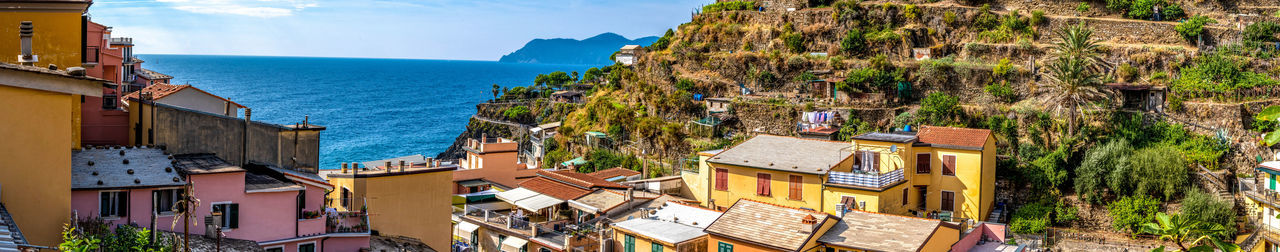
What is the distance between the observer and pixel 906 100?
153 ft

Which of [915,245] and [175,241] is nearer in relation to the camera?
[175,241]

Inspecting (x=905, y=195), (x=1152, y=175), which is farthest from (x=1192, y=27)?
(x=905, y=195)

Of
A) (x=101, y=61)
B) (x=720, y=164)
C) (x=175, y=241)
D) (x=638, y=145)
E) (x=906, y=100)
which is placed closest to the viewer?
(x=175, y=241)

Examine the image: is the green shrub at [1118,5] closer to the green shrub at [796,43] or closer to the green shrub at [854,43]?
the green shrub at [854,43]

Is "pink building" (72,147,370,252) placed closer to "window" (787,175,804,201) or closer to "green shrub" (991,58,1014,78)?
"window" (787,175,804,201)

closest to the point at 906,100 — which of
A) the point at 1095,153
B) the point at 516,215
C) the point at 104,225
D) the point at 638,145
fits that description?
the point at 1095,153

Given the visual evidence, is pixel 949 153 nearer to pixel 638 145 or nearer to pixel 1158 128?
pixel 1158 128

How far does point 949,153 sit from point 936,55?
13.9 metres

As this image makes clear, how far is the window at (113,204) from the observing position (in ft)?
49.6

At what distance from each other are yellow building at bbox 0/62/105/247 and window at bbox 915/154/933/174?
2919 centimetres

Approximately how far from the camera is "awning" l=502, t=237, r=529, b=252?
2886 centimetres

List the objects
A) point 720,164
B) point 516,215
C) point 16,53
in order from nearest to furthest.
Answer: point 16,53 < point 516,215 < point 720,164

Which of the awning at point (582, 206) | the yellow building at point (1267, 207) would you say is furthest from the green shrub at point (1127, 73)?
the awning at point (582, 206)

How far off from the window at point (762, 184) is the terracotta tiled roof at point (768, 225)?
24.2 ft
